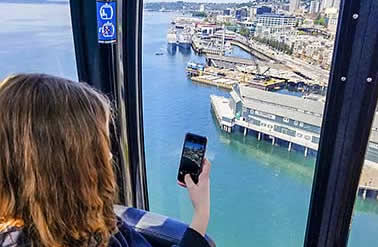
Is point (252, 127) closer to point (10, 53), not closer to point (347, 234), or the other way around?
point (347, 234)

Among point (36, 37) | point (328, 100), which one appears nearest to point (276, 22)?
point (328, 100)

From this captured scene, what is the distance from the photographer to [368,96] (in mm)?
1341

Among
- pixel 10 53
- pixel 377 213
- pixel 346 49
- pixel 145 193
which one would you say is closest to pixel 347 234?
pixel 377 213

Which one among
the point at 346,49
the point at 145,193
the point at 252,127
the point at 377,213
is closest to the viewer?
the point at 346,49

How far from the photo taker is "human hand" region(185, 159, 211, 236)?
1260 mm

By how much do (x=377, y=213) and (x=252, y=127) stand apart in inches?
25.5

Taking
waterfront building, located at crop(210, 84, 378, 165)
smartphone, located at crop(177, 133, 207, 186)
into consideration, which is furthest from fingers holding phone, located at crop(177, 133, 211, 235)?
waterfront building, located at crop(210, 84, 378, 165)

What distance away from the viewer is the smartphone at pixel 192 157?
1315 millimetres

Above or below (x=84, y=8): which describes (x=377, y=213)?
below

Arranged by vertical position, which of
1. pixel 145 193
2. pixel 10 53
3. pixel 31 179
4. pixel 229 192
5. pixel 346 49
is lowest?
pixel 145 193

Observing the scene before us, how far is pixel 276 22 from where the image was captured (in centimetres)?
154

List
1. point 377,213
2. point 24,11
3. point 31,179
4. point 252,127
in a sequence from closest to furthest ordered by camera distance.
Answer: point 31,179 < point 377,213 < point 252,127 < point 24,11

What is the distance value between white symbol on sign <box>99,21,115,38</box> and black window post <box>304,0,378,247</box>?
3.43 ft

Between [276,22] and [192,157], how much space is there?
2.18 feet
